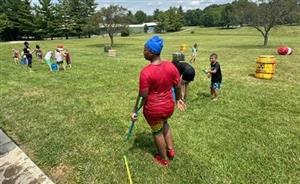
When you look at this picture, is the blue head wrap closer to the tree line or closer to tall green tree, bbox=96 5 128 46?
the tree line

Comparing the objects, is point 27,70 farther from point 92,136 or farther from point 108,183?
point 108,183

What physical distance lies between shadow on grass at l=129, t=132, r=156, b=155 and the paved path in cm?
176

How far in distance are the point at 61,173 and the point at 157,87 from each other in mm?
2319

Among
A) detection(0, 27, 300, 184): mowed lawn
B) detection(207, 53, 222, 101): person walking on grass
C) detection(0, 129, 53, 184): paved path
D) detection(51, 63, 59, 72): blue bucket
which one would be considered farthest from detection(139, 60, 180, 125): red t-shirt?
detection(51, 63, 59, 72): blue bucket

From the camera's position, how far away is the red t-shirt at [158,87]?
14.4 feet

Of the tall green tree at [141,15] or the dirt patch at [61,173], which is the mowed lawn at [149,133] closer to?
the dirt patch at [61,173]

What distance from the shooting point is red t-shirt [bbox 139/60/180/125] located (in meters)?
4.40

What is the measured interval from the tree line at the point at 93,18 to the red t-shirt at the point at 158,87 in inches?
1127

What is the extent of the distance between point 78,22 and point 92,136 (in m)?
66.1

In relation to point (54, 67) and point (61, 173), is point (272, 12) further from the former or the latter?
point (61, 173)

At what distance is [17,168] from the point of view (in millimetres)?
5422

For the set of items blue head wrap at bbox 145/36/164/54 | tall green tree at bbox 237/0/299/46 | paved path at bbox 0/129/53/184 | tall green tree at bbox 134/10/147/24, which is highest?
tall green tree at bbox 134/10/147/24

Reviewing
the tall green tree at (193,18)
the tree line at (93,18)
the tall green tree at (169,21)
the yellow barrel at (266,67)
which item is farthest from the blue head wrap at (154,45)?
the tall green tree at (193,18)

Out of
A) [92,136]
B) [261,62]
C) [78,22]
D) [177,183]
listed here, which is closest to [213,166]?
[177,183]
